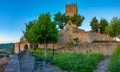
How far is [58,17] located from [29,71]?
138 feet

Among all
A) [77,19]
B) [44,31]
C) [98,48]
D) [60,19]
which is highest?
[77,19]

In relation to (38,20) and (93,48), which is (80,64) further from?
(93,48)

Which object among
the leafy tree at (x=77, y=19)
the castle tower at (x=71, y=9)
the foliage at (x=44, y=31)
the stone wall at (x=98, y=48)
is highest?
the castle tower at (x=71, y=9)

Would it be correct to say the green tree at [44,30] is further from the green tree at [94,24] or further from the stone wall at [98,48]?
the green tree at [94,24]

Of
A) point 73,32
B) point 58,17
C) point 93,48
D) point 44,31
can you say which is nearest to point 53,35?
point 44,31

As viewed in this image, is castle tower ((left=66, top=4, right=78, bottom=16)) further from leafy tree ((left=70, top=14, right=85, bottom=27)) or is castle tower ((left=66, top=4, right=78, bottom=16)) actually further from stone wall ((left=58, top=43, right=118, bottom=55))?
stone wall ((left=58, top=43, right=118, bottom=55))

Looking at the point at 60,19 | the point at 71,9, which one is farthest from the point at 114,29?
the point at 71,9

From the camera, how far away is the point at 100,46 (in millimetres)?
46781

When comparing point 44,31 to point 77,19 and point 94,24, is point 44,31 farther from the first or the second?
point 77,19

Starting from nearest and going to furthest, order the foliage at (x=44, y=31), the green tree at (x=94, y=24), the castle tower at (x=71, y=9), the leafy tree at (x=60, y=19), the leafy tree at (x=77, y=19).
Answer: the foliage at (x=44, y=31) < the leafy tree at (x=60, y=19) < the green tree at (x=94, y=24) < the leafy tree at (x=77, y=19) < the castle tower at (x=71, y=9)

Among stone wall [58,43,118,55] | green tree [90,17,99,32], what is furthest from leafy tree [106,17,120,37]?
green tree [90,17,99,32]

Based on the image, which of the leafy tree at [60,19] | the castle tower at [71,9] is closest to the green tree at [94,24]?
the leafy tree at [60,19]

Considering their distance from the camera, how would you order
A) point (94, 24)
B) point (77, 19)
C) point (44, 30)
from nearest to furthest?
point (44, 30) → point (94, 24) → point (77, 19)

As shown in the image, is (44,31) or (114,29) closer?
(44,31)
